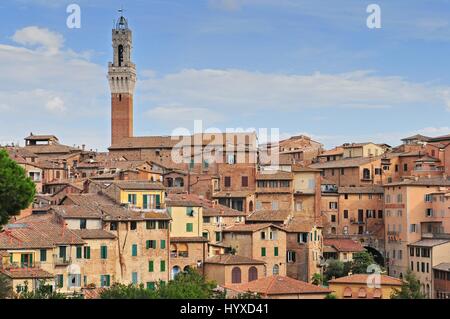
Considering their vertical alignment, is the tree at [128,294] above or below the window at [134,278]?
above

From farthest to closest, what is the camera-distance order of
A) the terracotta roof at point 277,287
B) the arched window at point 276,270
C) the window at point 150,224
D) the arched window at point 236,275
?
the arched window at point 276,270
the arched window at point 236,275
the window at point 150,224
the terracotta roof at point 277,287

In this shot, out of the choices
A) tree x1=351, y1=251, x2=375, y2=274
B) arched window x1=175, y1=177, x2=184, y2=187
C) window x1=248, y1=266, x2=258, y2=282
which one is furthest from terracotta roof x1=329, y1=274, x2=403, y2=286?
arched window x1=175, y1=177, x2=184, y2=187

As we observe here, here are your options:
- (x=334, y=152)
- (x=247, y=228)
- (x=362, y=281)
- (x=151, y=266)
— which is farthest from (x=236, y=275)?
(x=334, y=152)

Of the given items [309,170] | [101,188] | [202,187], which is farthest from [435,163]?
[101,188]

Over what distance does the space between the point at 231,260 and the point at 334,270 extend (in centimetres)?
1003

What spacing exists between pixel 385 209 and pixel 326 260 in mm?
7542

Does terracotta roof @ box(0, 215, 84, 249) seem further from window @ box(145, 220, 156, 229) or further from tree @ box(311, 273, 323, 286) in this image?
tree @ box(311, 273, 323, 286)

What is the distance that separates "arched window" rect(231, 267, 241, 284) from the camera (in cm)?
4029

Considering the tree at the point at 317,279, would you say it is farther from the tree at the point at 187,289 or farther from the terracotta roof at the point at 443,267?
the tree at the point at 187,289

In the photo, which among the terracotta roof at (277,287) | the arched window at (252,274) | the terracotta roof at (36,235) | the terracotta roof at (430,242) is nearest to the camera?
the terracotta roof at (36,235)

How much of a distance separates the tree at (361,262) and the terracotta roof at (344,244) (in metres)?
1.42

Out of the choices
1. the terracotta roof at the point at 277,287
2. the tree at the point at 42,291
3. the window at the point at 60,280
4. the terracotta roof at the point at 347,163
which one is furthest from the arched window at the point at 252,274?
the terracotta roof at the point at 347,163

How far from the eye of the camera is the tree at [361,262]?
48.3 meters
